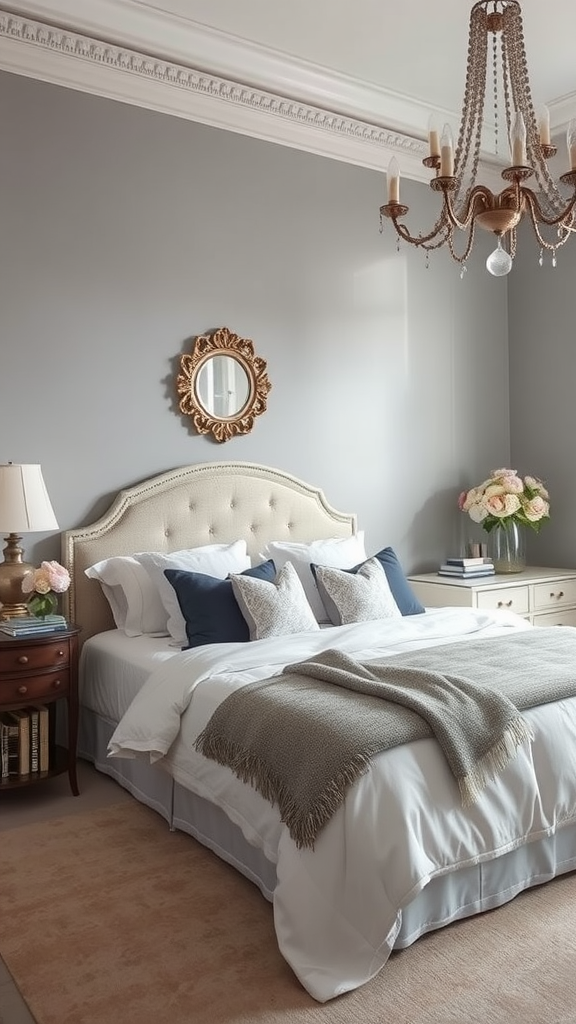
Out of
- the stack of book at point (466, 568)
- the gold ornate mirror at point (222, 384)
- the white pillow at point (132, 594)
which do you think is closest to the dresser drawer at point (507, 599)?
the stack of book at point (466, 568)

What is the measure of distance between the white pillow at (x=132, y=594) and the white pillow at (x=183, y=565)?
0.11 feet

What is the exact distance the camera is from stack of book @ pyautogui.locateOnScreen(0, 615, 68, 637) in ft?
10.9

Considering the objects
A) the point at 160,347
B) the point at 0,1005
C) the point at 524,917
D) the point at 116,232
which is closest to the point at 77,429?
the point at 160,347

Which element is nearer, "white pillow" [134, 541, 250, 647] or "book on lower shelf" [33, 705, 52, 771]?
"book on lower shelf" [33, 705, 52, 771]

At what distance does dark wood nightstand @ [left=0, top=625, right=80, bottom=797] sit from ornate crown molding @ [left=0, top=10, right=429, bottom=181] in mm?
2420

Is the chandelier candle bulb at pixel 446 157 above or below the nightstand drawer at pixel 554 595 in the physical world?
above

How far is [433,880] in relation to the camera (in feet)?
7.66

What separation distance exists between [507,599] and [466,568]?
301mm

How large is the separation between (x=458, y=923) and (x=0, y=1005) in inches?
48.1

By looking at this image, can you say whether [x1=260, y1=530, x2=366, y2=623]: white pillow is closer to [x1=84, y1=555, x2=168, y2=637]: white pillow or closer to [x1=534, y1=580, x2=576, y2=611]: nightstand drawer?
[x1=84, y1=555, x2=168, y2=637]: white pillow

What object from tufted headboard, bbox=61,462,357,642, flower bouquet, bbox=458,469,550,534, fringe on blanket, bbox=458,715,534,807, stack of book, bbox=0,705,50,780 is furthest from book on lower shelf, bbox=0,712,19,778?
flower bouquet, bbox=458,469,550,534

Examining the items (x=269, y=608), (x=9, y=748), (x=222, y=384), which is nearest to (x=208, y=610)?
(x=269, y=608)

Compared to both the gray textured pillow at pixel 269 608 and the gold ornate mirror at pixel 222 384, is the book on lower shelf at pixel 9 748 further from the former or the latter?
the gold ornate mirror at pixel 222 384

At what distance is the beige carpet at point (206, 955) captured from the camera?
206 cm
